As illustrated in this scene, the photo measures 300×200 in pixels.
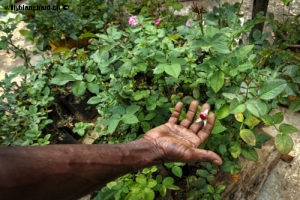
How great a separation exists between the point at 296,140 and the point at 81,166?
1737 millimetres

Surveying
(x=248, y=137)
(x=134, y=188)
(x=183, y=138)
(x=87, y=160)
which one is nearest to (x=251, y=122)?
(x=248, y=137)

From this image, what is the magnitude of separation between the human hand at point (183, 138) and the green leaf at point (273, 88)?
32 cm

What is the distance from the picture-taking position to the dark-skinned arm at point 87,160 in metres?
0.84

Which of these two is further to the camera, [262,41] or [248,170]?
[248,170]

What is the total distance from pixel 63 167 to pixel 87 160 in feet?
0.36

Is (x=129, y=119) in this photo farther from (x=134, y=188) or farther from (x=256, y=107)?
(x=256, y=107)

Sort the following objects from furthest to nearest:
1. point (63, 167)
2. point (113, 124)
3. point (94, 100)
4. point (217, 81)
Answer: point (94, 100)
point (113, 124)
point (217, 81)
point (63, 167)

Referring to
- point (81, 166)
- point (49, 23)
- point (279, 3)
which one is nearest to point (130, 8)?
point (49, 23)

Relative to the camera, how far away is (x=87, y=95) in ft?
7.03

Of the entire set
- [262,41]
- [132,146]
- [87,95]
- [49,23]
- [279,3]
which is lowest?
[87,95]

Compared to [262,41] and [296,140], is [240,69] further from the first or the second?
[296,140]

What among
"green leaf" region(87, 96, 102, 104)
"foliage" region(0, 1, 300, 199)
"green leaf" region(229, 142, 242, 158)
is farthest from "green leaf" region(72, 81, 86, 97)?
"green leaf" region(229, 142, 242, 158)

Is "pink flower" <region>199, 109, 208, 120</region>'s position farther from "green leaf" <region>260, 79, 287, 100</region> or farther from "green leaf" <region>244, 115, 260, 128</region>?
"green leaf" <region>260, 79, 287, 100</region>

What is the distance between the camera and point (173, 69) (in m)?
1.17
